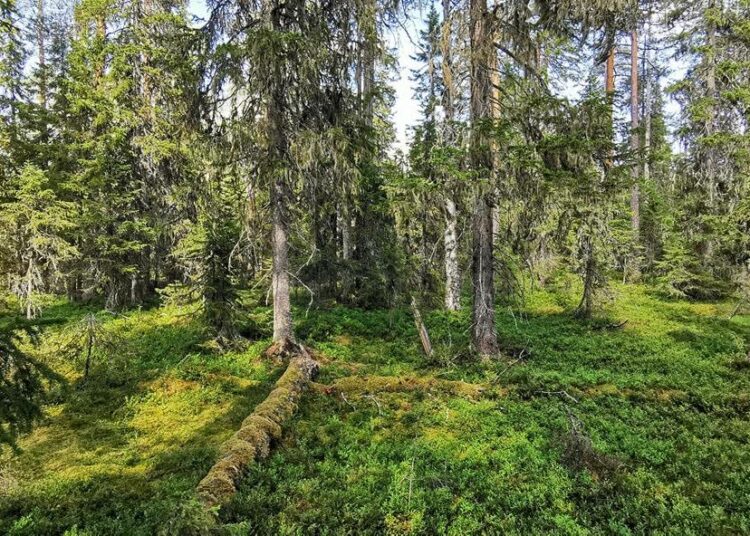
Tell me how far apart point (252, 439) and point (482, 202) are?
6611 millimetres

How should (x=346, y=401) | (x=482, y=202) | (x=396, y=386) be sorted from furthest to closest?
1. (x=482, y=202)
2. (x=396, y=386)
3. (x=346, y=401)

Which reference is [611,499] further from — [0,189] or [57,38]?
[57,38]

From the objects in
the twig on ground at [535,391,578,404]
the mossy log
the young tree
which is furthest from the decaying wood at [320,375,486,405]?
the young tree

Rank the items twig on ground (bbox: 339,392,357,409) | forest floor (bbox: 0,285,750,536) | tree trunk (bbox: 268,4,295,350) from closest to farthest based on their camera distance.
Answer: forest floor (bbox: 0,285,750,536) < twig on ground (bbox: 339,392,357,409) < tree trunk (bbox: 268,4,295,350)

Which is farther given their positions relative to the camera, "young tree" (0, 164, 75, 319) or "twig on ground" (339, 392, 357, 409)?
"young tree" (0, 164, 75, 319)

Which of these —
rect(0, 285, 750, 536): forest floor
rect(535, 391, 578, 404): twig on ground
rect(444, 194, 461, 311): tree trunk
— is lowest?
rect(0, 285, 750, 536): forest floor

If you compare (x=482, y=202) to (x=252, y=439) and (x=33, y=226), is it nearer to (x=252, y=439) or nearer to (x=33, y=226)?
(x=252, y=439)

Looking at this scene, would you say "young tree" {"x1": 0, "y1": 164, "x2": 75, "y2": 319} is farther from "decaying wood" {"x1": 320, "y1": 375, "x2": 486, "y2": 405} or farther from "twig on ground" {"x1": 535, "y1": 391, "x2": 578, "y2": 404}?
"twig on ground" {"x1": 535, "y1": 391, "x2": 578, "y2": 404}

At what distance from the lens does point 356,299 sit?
1641 centimetres

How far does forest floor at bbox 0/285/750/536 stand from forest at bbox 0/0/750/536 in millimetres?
49

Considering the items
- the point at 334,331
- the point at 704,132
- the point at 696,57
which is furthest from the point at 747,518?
the point at 696,57

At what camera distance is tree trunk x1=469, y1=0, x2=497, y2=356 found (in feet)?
33.0

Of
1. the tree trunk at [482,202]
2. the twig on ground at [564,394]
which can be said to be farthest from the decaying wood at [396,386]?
the tree trunk at [482,202]

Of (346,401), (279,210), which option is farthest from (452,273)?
(346,401)
